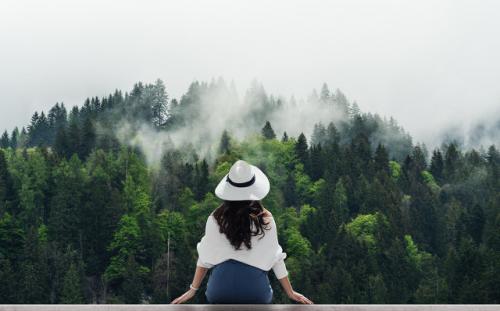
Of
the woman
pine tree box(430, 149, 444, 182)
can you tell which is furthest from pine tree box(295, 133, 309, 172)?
the woman

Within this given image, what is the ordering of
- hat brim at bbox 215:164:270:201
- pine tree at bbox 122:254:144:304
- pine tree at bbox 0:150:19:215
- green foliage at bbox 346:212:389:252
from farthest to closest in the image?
pine tree at bbox 0:150:19:215 → green foliage at bbox 346:212:389:252 → pine tree at bbox 122:254:144:304 → hat brim at bbox 215:164:270:201

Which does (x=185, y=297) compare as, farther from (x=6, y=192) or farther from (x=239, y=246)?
(x=6, y=192)

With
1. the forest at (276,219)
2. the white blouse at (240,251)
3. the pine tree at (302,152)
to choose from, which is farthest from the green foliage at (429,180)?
the white blouse at (240,251)

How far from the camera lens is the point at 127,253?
136625 millimetres

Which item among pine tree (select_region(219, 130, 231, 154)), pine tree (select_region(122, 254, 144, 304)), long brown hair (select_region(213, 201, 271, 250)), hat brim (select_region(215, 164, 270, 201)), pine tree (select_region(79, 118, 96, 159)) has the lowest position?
pine tree (select_region(122, 254, 144, 304))

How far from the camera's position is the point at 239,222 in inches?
246

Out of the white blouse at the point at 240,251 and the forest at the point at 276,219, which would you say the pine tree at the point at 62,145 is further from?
the white blouse at the point at 240,251

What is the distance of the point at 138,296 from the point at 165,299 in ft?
14.2

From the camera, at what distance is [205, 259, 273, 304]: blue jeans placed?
6.21 meters

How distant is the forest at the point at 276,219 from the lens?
120812 millimetres

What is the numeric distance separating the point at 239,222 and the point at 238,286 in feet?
1.68

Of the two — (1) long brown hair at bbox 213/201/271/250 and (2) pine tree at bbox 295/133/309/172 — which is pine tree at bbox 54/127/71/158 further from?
(1) long brown hair at bbox 213/201/271/250

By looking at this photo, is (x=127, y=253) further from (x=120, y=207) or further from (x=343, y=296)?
(x=343, y=296)

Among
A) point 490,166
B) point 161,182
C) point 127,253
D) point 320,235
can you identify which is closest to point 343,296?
point 320,235
